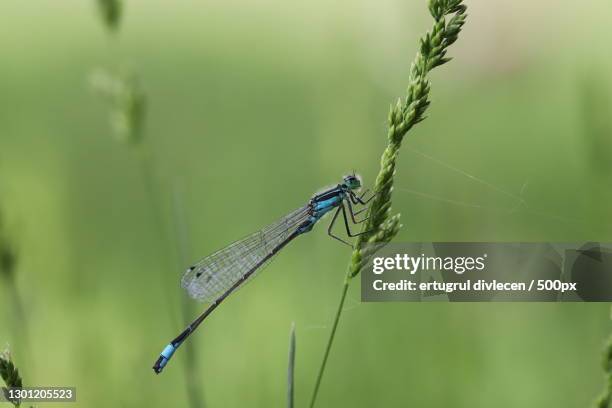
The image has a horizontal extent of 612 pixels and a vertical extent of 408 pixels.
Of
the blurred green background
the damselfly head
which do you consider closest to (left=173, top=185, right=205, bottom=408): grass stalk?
the blurred green background

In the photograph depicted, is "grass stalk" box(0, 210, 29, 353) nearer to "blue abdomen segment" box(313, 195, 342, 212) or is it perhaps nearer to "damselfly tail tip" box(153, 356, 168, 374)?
"damselfly tail tip" box(153, 356, 168, 374)

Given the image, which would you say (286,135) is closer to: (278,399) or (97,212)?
(97,212)

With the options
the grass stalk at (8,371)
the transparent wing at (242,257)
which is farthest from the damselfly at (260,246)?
the grass stalk at (8,371)

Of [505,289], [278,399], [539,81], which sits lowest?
[278,399]

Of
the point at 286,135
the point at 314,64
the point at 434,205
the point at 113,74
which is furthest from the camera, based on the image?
the point at 314,64

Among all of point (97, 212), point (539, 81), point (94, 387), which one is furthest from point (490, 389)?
point (539, 81)

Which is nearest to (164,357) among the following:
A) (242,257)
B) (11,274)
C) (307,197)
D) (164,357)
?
(164,357)

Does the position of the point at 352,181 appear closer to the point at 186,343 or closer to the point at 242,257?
the point at 242,257
